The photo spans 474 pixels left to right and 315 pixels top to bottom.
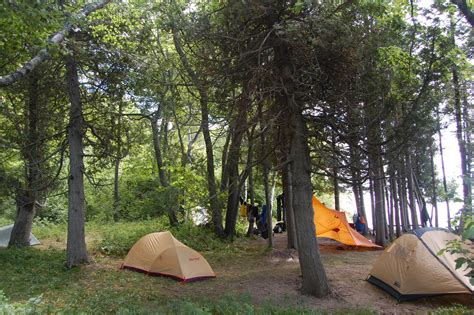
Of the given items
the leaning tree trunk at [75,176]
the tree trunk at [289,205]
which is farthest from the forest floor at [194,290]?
the tree trunk at [289,205]

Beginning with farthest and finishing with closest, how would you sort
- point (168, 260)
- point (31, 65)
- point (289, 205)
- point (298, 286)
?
point (289, 205)
point (168, 260)
point (298, 286)
point (31, 65)

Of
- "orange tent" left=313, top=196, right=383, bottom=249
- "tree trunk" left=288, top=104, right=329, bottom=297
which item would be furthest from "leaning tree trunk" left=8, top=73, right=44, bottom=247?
"orange tent" left=313, top=196, right=383, bottom=249

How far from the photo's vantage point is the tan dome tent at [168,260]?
1122 centimetres

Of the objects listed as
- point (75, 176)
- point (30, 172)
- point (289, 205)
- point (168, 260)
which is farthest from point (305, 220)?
point (30, 172)

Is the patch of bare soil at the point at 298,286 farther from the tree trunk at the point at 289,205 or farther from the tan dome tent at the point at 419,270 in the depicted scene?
the tree trunk at the point at 289,205

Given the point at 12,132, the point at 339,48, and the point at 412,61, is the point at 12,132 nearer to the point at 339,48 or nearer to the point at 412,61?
the point at 339,48

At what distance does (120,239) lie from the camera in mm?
15859

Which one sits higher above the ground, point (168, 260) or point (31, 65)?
→ point (31, 65)

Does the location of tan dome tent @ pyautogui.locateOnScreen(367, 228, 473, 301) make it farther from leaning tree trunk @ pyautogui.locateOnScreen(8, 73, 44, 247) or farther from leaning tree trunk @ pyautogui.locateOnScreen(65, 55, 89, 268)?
leaning tree trunk @ pyautogui.locateOnScreen(8, 73, 44, 247)

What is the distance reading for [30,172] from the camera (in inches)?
525

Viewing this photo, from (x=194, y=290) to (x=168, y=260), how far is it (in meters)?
1.60

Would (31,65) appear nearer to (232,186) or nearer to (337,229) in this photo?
(232,186)

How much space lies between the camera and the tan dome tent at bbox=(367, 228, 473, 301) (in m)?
9.42

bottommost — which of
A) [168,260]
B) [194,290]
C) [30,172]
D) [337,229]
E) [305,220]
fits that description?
[194,290]
